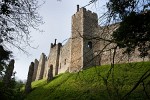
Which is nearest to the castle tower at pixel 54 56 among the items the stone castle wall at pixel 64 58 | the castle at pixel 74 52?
the castle at pixel 74 52

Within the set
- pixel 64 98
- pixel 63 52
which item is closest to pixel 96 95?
pixel 64 98

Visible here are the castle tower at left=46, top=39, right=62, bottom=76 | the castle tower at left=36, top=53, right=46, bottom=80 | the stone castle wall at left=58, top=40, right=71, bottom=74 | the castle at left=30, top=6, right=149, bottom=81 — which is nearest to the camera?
the castle at left=30, top=6, right=149, bottom=81

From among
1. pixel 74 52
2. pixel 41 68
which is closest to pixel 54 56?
→ pixel 41 68

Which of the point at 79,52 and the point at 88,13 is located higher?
the point at 88,13

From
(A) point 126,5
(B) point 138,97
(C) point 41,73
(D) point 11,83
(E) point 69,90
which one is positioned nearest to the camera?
(A) point 126,5

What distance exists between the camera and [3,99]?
7.80 meters

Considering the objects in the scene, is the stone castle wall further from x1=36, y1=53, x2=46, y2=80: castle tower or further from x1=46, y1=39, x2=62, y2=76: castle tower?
x1=36, y1=53, x2=46, y2=80: castle tower

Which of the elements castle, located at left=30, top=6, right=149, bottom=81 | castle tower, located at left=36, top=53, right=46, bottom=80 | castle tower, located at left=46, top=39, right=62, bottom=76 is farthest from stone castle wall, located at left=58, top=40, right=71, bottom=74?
castle tower, located at left=36, top=53, right=46, bottom=80

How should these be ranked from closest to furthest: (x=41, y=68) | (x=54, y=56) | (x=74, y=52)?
(x=74, y=52), (x=54, y=56), (x=41, y=68)

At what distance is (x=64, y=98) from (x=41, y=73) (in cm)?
2445

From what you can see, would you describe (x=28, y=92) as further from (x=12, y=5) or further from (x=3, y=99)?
(x=12, y=5)

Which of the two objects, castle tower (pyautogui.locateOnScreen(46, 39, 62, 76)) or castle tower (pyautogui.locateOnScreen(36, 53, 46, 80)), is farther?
castle tower (pyautogui.locateOnScreen(36, 53, 46, 80))

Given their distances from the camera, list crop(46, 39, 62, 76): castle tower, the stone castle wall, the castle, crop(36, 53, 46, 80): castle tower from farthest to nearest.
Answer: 1. crop(36, 53, 46, 80): castle tower
2. crop(46, 39, 62, 76): castle tower
3. the stone castle wall
4. the castle

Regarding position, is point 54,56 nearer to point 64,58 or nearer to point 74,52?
point 64,58
